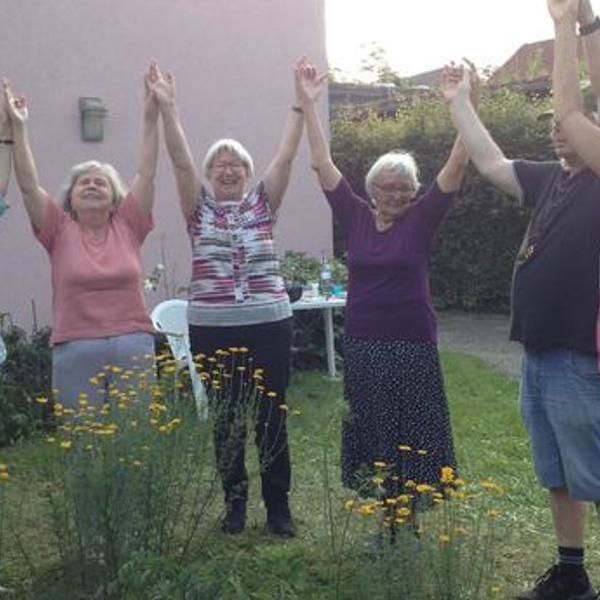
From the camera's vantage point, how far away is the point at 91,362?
13.4 feet

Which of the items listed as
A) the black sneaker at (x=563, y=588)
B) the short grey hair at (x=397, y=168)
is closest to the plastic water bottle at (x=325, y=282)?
the short grey hair at (x=397, y=168)

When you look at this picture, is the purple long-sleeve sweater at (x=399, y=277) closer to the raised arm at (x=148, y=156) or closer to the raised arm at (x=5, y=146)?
the raised arm at (x=148, y=156)

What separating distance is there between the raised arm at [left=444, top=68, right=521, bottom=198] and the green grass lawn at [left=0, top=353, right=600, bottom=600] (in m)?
1.05

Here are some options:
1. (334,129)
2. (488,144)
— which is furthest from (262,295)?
(334,129)

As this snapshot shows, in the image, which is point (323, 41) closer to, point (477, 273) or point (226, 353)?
point (477, 273)

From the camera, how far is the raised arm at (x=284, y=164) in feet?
14.8

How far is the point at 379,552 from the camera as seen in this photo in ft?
9.74

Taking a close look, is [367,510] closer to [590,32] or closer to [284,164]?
[590,32]

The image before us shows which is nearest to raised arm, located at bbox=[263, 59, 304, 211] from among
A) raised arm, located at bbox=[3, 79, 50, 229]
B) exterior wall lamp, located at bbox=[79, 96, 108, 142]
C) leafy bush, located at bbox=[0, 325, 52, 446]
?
raised arm, located at bbox=[3, 79, 50, 229]

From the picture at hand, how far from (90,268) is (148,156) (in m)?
0.60

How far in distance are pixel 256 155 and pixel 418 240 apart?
5407 millimetres

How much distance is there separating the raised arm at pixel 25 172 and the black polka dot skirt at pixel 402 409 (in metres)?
1.42

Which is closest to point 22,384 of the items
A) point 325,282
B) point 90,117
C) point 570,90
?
point 90,117

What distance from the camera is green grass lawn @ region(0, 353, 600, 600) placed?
3.03m
